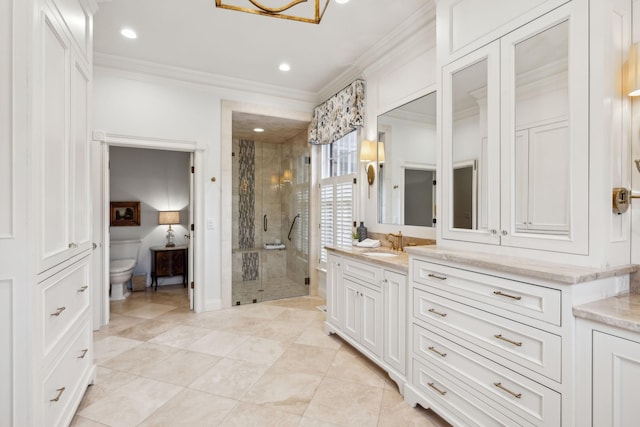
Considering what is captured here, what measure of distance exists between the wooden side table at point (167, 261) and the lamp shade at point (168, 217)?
1.38ft

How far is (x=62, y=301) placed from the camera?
1.70m

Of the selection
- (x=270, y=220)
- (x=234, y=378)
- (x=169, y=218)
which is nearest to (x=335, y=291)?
(x=234, y=378)

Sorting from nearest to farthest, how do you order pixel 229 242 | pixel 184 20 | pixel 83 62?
1. pixel 83 62
2. pixel 184 20
3. pixel 229 242

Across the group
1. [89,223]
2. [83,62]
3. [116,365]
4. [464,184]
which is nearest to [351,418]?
[464,184]

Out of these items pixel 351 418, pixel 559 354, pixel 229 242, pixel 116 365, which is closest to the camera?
pixel 559 354

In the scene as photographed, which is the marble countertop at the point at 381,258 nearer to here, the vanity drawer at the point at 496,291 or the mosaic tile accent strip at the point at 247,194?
the vanity drawer at the point at 496,291

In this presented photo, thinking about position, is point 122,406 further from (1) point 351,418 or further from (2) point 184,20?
(2) point 184,20

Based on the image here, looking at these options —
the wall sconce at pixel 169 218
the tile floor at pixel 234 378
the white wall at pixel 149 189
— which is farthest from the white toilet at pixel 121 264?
the tile floor at pixel 234 378

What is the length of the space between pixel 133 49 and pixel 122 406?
3.34 metres

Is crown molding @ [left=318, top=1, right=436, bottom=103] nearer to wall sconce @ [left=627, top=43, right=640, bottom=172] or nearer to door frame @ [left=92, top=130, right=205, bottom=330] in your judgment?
wall sconce @ [left=627, top=43, right=640, bottom=172]

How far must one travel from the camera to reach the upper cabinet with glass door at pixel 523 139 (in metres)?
1.42

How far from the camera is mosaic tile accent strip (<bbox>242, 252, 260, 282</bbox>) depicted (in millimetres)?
5418

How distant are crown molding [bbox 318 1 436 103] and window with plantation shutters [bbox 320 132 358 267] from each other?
0.76 meters

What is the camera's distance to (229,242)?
4000mm
